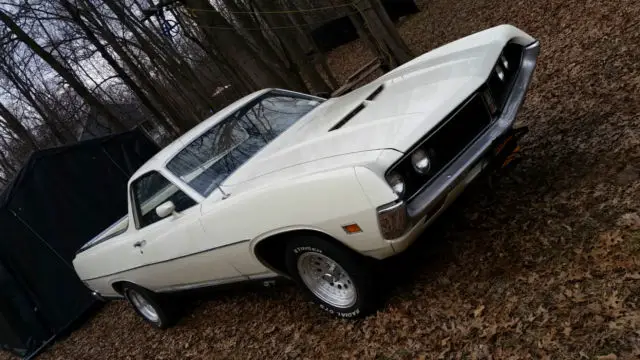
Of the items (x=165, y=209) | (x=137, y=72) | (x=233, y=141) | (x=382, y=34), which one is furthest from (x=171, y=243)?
(x=137, y=72)

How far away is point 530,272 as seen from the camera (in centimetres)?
333

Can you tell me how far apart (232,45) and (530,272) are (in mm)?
6304

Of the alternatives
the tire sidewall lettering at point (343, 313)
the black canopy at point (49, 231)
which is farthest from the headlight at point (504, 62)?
the black canopy at point (49, 231)

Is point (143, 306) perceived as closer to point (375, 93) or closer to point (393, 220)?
point (375, 93)

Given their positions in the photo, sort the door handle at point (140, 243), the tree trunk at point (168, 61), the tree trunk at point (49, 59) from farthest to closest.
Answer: the tree trunk at point (168, 61) < the tree trunk at point (49, 59) < the door handle at point (140, 243)

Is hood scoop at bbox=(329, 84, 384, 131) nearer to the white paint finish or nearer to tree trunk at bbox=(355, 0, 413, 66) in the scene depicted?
the white paint finish

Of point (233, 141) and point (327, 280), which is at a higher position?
point (233, 141)

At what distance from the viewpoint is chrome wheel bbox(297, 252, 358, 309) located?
11.8 ft

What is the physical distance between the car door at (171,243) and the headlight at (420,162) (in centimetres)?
177

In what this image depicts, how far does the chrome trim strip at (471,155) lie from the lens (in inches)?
122

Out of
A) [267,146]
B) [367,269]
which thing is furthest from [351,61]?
[367,269]

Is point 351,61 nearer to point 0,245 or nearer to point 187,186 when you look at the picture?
point 0,245

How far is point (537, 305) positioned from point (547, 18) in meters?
6.93

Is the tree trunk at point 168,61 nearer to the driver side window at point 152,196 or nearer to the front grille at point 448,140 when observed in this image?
the driver side window at point 152,196
